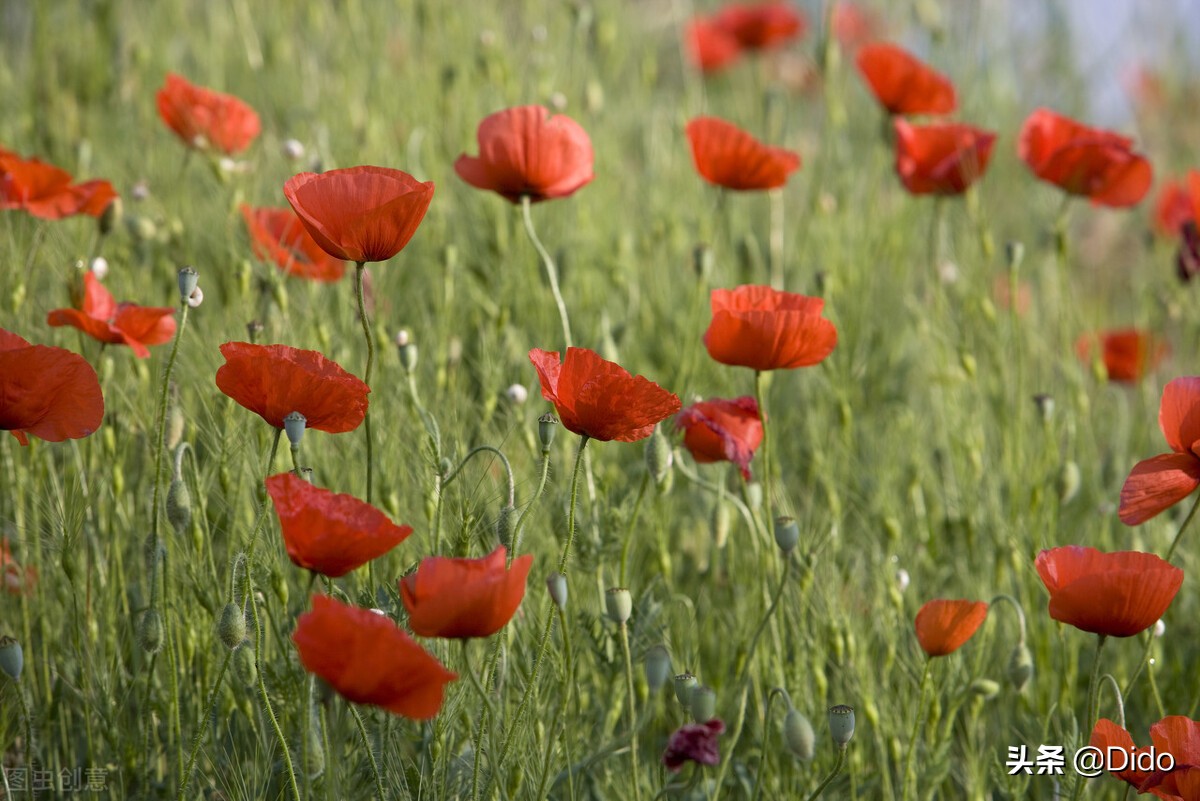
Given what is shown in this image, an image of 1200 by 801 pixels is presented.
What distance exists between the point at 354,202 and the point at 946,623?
2.17 feet

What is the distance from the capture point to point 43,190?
1533mm

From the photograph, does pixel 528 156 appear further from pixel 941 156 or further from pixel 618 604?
pixel 941 156

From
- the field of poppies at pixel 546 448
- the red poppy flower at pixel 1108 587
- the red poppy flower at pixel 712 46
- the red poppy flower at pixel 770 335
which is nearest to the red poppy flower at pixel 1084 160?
the field of poppies at pixel 546 448

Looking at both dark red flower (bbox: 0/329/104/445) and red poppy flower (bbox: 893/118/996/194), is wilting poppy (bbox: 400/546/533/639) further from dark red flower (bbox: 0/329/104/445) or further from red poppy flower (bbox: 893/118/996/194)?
red poppy flower (bbox: 893/118/996/194)

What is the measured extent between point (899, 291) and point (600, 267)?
57 centimetres

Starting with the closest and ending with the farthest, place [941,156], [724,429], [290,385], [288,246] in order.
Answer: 1. [290,385]
2. [724,429]
3. [288,246]
4. [941,156]

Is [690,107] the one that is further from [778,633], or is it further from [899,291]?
[778,633]

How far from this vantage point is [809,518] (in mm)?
1678

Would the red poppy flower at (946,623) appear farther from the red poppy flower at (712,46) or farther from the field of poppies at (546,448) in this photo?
the red poppy flower at (712,46)

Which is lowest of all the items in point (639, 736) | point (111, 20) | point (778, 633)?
point (639, 736)

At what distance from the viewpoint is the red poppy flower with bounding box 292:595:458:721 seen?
0.84m

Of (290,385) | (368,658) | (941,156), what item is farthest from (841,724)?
(941,156)

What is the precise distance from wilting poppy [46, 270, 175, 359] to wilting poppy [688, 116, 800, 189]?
719 millimetres

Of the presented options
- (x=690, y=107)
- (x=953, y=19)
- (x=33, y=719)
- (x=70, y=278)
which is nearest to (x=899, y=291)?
(x=690, y=107)
